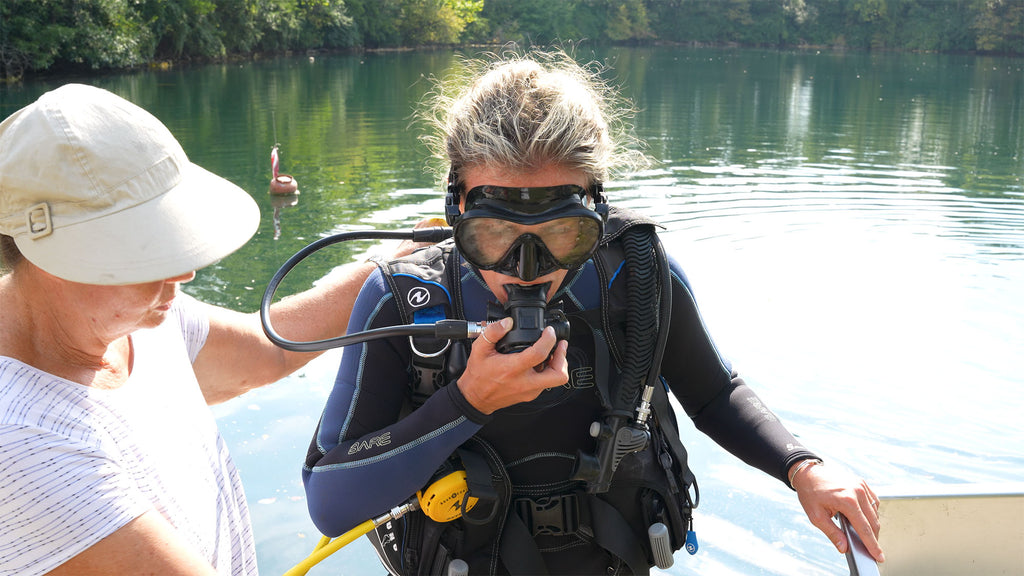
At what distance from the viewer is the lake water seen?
419cm

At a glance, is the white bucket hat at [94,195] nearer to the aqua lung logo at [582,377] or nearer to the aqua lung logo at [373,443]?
the aqua lung logo at [373,443]

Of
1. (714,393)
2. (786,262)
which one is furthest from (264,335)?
(786,262)

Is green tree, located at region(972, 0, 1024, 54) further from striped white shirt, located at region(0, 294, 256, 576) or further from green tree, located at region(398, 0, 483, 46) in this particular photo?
striped white shirt, located at region(0, 294, 256, 576)

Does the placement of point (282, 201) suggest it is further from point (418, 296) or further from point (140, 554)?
point (140, 554)

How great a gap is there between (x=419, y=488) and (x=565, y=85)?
866 millimetres

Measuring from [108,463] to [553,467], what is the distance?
87 centimetres

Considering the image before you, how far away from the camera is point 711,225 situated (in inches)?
370

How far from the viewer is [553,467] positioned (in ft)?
5.65

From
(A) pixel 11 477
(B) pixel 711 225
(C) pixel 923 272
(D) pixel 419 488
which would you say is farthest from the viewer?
(B) pixel 711 225

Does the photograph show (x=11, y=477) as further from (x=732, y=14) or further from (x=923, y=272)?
(x=732, y=14)

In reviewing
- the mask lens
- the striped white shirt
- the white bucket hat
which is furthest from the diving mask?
the striped white shirt

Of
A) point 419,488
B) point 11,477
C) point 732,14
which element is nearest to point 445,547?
point 419,488

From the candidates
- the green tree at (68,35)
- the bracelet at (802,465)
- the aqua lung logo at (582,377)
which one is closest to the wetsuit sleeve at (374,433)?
the aqua lung logo at (582,377)

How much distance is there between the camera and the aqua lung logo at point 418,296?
163 cm
